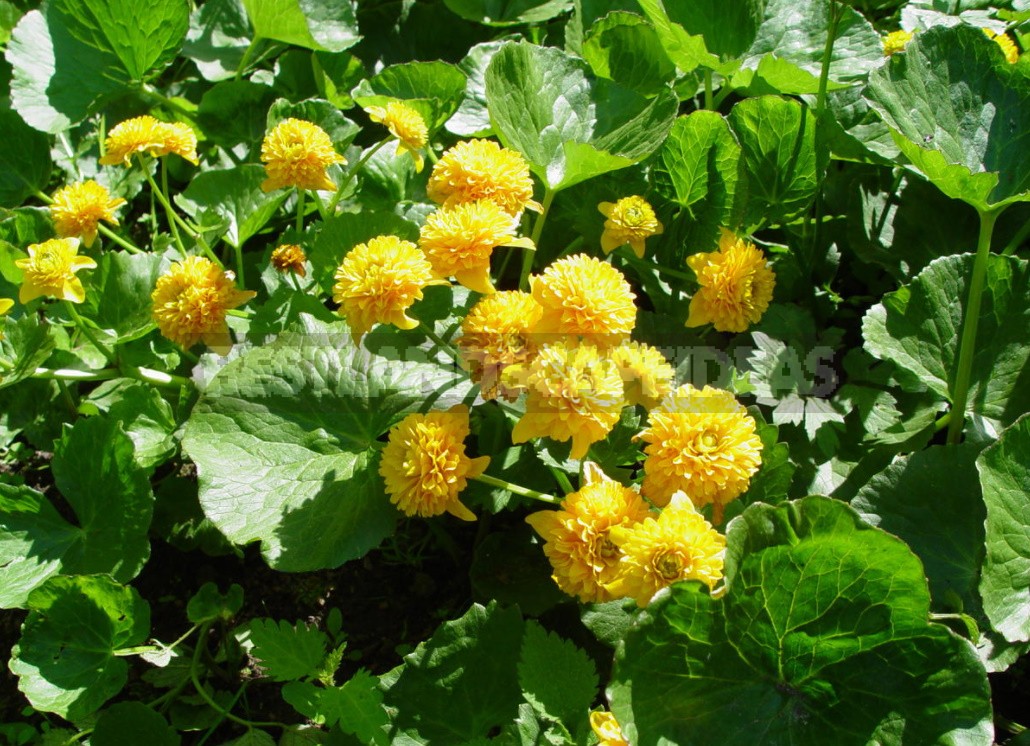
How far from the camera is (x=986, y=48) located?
1.85 metres

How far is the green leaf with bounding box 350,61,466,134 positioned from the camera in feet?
7.92

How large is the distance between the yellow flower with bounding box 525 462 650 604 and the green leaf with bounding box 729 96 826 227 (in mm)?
944

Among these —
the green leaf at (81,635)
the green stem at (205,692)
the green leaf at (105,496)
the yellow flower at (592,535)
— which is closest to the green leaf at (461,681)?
the yellow flower at (592,535)

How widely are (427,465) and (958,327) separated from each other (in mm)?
1176

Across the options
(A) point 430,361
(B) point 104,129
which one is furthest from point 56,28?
(A) point 430,361

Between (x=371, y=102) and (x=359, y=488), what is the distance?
1239 mm

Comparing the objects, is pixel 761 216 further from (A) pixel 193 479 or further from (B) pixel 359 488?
(A) pixel 193 479

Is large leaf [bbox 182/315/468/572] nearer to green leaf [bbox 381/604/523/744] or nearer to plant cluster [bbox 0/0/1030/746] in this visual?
plant cluster [bbox 0/0/1030/746]

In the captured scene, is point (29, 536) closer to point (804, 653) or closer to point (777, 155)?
point (804, 653)

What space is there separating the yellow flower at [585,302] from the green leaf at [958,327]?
2.03 ft

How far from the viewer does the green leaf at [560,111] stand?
1973 millimetres

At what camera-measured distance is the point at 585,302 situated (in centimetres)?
150

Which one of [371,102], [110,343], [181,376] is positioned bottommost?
[181,376]

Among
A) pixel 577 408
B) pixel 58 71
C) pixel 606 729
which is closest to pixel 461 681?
pixel 606 729
